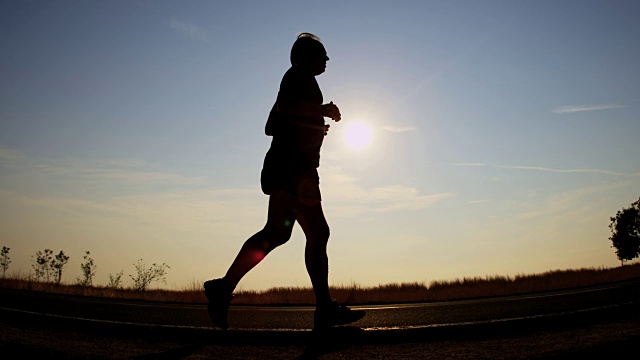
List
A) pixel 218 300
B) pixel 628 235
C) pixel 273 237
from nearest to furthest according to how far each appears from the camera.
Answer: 1. pixel 218 300
2. pixel 273 237
3. pixel 628 235

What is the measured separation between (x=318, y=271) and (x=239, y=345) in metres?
0.86

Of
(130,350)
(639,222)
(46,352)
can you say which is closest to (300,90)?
(130,350)

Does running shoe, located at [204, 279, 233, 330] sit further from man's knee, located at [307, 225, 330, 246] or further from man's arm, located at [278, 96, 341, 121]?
man's arm, located at [278, 96, 341, 121]

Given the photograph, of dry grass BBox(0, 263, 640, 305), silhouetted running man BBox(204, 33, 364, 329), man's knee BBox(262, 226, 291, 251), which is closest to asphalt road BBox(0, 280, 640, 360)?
silhouetted running man BBox(204, 33, 364, 329)

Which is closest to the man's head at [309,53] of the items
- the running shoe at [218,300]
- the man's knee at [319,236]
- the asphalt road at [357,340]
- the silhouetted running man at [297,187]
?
the silhouetted running man at [297,187]

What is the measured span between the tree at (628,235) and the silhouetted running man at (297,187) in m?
59.7

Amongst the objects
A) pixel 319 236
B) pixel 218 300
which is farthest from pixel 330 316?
pixel 218 300

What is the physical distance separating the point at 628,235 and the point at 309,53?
6050 cm

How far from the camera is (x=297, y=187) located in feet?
11.7

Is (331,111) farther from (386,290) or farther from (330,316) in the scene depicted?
(386,290)

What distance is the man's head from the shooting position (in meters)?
3.86

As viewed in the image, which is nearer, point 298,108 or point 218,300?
point 218,300

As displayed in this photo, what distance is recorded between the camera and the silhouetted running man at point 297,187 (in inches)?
137

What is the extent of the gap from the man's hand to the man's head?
34cm
